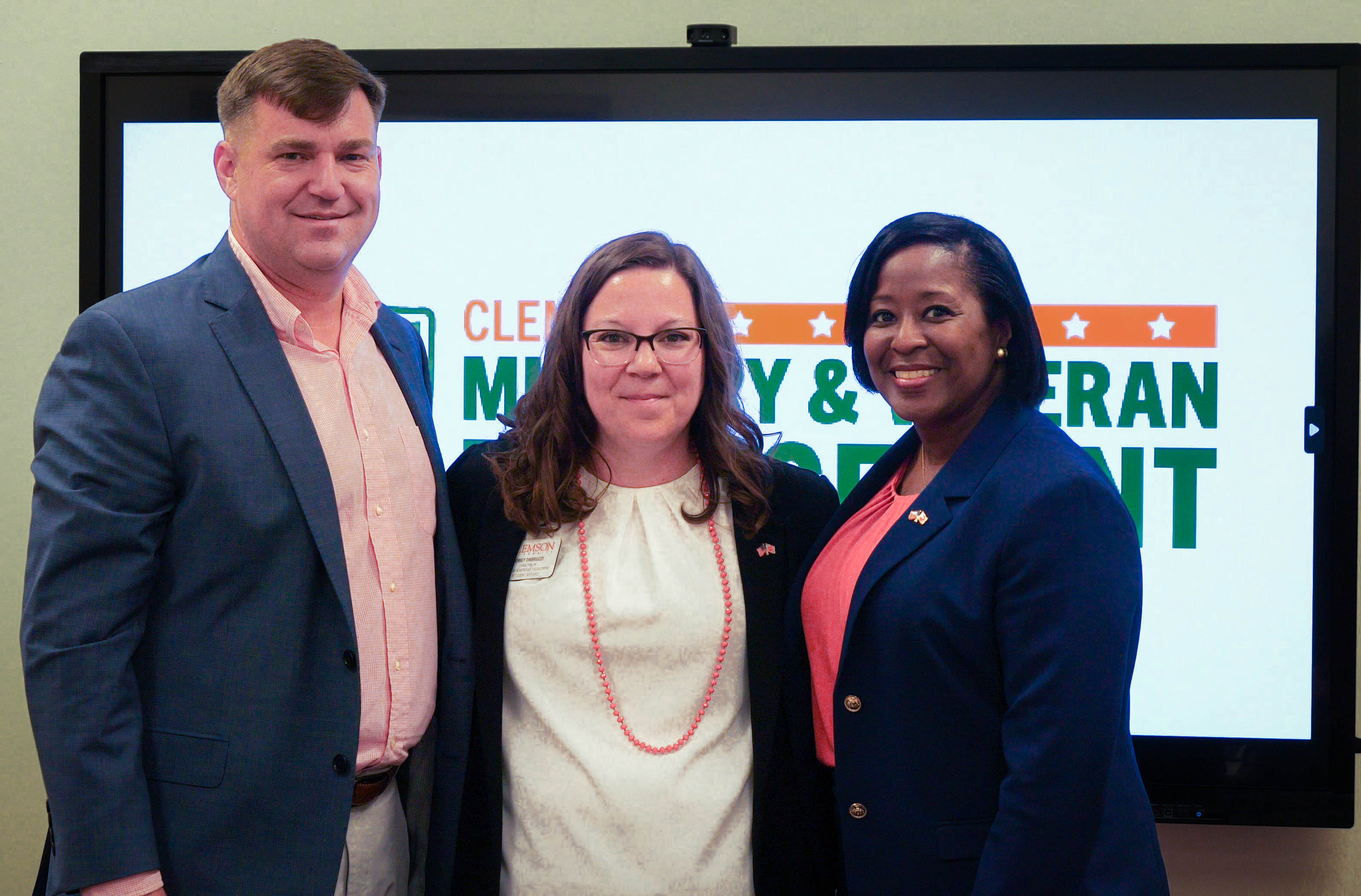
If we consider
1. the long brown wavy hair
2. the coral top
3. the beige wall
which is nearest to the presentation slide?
the beige wall

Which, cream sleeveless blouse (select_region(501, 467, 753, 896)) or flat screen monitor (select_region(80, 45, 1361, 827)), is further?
flat screen monitor (select_region(80, 45, 1361, 827))

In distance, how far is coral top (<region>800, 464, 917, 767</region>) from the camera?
1620 millimetres

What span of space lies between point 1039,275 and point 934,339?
3.20 feet

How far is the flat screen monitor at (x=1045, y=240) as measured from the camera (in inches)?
91.0

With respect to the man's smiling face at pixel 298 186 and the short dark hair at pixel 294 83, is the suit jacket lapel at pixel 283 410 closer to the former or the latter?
the man's smiling face at pixel 298 186

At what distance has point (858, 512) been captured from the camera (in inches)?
69.7

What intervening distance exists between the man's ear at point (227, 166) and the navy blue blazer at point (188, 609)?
0.14 metres

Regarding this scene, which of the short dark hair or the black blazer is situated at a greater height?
the short dark hair

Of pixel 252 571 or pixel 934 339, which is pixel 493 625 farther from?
pixel 934 339

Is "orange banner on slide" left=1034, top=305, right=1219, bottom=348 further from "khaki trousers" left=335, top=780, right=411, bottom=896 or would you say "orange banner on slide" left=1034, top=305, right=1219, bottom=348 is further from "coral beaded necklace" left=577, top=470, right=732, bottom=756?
"khaki trousers" left=335, top=780, right=411, bottom=896

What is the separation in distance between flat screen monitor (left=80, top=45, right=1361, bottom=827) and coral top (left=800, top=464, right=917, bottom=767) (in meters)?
0.72

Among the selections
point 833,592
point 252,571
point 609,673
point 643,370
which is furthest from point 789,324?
point 252,571

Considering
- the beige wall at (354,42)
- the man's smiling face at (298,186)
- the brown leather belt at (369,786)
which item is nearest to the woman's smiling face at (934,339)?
the man's smiling face at (298,186)

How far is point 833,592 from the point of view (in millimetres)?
1644
